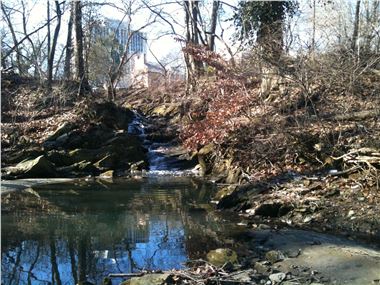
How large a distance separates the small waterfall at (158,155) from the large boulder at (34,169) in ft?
10.7

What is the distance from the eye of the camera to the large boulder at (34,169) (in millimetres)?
14906

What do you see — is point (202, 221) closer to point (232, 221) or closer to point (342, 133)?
point (232, 221)

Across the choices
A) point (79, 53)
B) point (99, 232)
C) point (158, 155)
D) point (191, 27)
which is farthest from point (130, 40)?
point (99, 232)

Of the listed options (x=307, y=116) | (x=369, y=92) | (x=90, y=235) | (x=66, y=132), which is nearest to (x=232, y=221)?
(x=90, y=235)

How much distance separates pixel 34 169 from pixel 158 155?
4.97m

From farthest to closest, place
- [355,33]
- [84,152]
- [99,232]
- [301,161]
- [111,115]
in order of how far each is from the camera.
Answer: [111,115], [84,152], [355,33], [301,161], [99,232]

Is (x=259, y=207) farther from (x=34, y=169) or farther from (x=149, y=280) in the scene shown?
(x=34, y=169)

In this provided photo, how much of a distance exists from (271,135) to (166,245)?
20.0ft

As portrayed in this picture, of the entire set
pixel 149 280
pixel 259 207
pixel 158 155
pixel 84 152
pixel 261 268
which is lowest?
pixel 261 268

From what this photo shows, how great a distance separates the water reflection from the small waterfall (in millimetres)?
3796

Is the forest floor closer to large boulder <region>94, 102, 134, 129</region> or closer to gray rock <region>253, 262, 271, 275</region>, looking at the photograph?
gray rock <region>253, 262, 271, 275</region>

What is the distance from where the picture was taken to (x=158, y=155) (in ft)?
60.0

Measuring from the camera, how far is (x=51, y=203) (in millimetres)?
10727

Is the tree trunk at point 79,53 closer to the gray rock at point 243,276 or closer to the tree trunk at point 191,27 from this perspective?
the tree trunk at point 191,27
